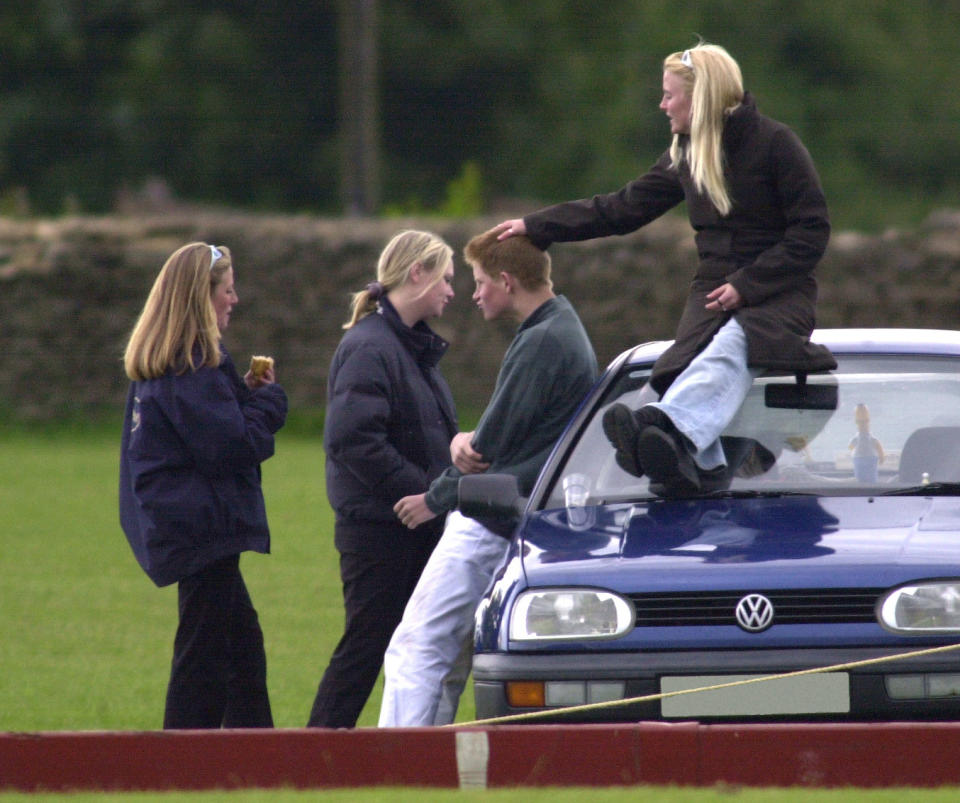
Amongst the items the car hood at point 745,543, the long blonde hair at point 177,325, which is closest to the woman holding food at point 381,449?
the long blonde hair at point 177,325

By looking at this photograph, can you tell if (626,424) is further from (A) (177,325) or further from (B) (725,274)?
(A) (177,325)

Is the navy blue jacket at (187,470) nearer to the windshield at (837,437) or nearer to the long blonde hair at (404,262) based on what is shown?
the long blonde hair at (404,262)

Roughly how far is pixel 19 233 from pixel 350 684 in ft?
52.7

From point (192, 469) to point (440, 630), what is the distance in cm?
100

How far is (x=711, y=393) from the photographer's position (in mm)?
5805

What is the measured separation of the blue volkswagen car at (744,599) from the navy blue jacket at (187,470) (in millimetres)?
852

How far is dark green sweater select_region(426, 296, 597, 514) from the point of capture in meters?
6.14

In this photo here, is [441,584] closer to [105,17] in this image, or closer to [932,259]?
[932,259]

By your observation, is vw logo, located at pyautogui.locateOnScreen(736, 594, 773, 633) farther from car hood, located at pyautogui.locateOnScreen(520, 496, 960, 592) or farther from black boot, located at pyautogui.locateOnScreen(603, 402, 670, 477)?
black boot, located at pyautogui.locateOnScreen(603, 402, 670, 477)

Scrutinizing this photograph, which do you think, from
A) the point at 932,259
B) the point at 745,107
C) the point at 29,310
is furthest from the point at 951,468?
the point at 29,310

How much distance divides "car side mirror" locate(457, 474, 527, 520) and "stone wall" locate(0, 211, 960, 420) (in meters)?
15.1

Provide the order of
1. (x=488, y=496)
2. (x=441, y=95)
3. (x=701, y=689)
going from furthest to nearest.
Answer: (x=441, y=95) < (x=488, y=496) < (x=701, y=689)

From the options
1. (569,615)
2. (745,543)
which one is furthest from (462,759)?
(745,543)

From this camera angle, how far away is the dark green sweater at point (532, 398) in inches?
242
